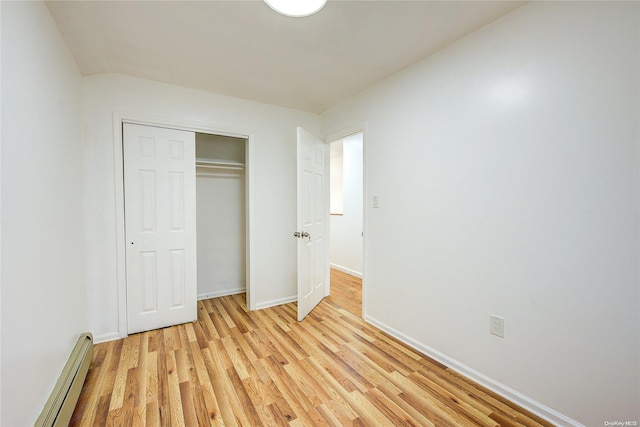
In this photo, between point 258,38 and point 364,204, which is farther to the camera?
point 364,204

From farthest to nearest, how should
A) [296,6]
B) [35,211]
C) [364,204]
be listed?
[364,204] → [296,6] → [35,211]

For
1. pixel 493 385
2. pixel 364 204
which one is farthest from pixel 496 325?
pixel 364 204

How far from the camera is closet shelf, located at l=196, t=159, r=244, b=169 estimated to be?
319cm

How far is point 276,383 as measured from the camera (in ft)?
5.94

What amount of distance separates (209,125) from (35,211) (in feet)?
5.65

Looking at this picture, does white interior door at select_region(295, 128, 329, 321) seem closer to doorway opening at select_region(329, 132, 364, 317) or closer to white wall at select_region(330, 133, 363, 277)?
doorway opening at select_region(329, 132, 364, 317)

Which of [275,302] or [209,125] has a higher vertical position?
[209,125]

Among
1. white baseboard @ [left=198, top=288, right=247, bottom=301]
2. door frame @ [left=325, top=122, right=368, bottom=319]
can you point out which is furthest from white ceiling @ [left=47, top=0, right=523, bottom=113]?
white baseboard @ [left=198, top=288, right=247, bottom=301]

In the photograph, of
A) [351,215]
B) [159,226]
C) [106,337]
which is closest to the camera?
[106,337]

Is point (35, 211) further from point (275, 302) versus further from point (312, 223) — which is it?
point (275, 302)

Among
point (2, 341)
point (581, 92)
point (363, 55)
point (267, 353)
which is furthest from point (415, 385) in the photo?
point (363, 55)

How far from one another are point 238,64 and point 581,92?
2279 mm

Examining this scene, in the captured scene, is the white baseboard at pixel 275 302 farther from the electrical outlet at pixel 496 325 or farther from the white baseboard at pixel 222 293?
the electrical outlet at pixel 496 325

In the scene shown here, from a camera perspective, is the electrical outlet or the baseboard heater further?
the electrical outlet
